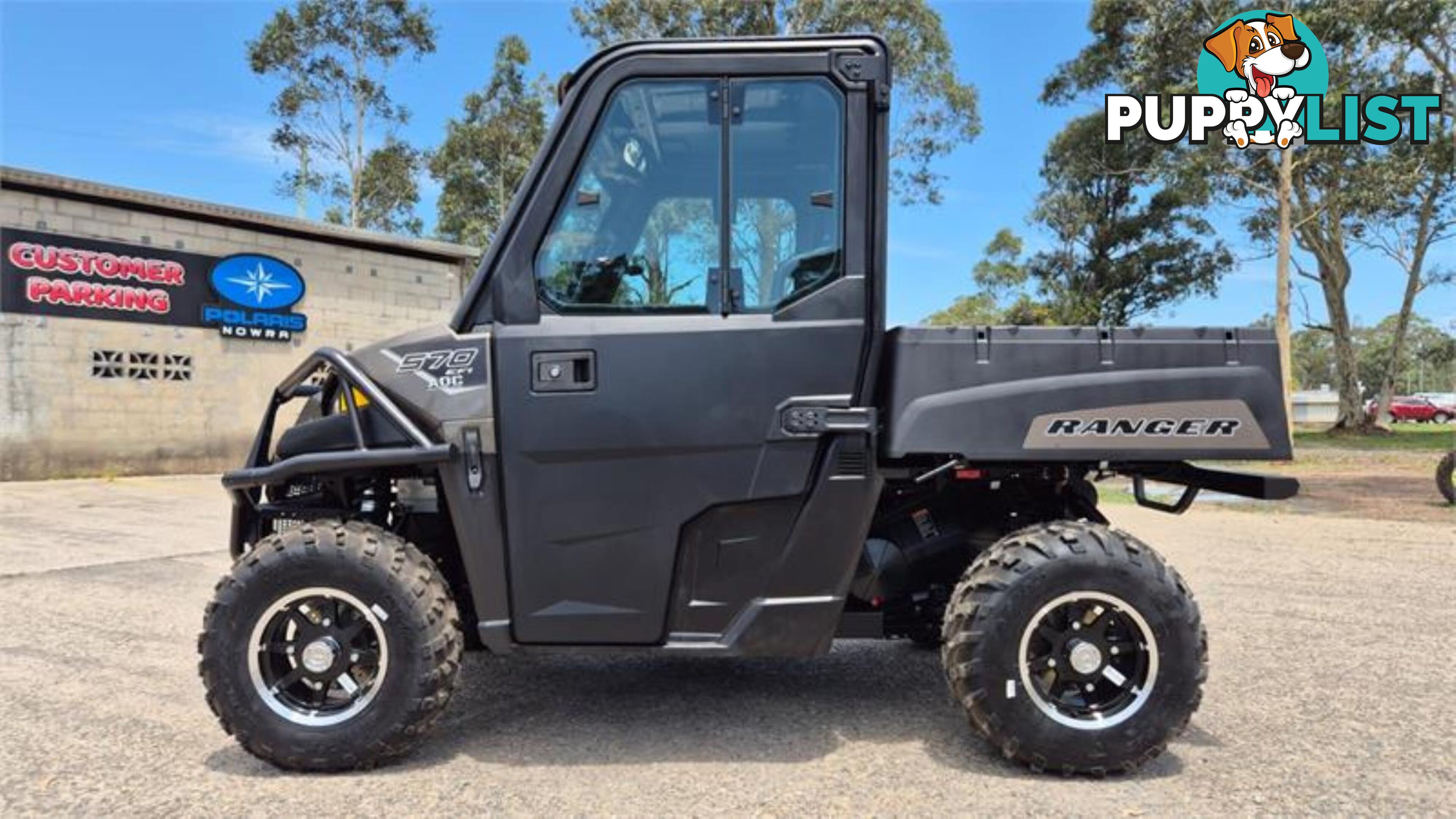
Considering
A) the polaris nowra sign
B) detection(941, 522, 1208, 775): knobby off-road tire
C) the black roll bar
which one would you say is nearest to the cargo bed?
detection(941, 522, 1208, 775): knobby off-road tire

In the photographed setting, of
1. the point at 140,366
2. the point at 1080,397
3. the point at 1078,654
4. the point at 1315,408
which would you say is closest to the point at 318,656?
the point at 1078,654

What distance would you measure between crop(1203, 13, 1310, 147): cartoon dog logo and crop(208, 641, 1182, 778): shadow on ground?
72.6ft

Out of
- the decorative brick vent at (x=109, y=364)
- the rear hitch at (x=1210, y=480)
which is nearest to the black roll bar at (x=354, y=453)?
the rear hitch at (x=1210, y=480)

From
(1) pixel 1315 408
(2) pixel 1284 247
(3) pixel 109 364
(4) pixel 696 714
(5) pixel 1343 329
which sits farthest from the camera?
(1) pixel 1315 408

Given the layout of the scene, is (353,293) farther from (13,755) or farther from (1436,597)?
(1436,597)

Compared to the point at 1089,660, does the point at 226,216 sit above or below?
above

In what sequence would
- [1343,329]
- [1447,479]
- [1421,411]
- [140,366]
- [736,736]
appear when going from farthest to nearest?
1. [1421,411]
2. [1343,329]
3. [140,366]
4. [1447,479]
5. [736,736]

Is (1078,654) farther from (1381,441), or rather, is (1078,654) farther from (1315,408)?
(1315,408)

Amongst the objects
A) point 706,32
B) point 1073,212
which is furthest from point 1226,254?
point 706,32

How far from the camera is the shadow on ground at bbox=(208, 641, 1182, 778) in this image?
11.4 feet

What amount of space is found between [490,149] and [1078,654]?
33.0 meters

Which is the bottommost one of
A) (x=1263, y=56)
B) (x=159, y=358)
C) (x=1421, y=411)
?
(x=1421, y=411)

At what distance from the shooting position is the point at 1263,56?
71.5ft

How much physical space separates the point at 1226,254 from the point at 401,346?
38.9m
